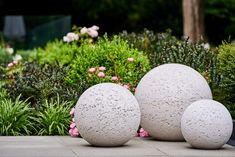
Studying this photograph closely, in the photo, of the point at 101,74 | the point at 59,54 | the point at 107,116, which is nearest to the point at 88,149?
the point at 107,116

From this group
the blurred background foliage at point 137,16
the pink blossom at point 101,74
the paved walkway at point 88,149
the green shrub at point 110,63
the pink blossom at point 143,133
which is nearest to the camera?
the paved walkway at point 88,149

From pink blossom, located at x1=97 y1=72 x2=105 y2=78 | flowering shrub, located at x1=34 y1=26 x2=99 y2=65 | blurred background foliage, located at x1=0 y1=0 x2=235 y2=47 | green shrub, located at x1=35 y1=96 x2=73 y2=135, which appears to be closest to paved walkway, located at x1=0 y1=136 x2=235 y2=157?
green shrub, located at x1=35 y1=96 x2=73 y2=135

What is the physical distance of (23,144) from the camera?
1266 cm

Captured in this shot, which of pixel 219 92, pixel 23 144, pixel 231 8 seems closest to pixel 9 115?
pixel 23 144

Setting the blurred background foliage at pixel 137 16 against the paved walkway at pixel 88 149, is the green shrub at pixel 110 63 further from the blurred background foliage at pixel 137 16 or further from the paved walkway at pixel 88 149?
the blurred background foliage at pixel 137 16

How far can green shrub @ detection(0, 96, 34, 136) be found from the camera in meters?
14.5

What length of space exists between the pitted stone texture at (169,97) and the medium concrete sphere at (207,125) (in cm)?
84

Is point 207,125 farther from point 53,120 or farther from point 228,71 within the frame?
point 53,120

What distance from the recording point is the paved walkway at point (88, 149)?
37.2ft

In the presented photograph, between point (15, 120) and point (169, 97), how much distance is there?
10.5ft

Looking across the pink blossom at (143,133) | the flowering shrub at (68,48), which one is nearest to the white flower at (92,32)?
the flowering shrub at (68,48)

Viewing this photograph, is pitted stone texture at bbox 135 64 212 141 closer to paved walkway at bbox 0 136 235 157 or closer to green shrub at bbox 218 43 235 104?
paved walkway at bbox 0 136 235 157

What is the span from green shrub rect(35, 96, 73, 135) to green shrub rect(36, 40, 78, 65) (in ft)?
18.0

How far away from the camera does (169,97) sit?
13.1m
